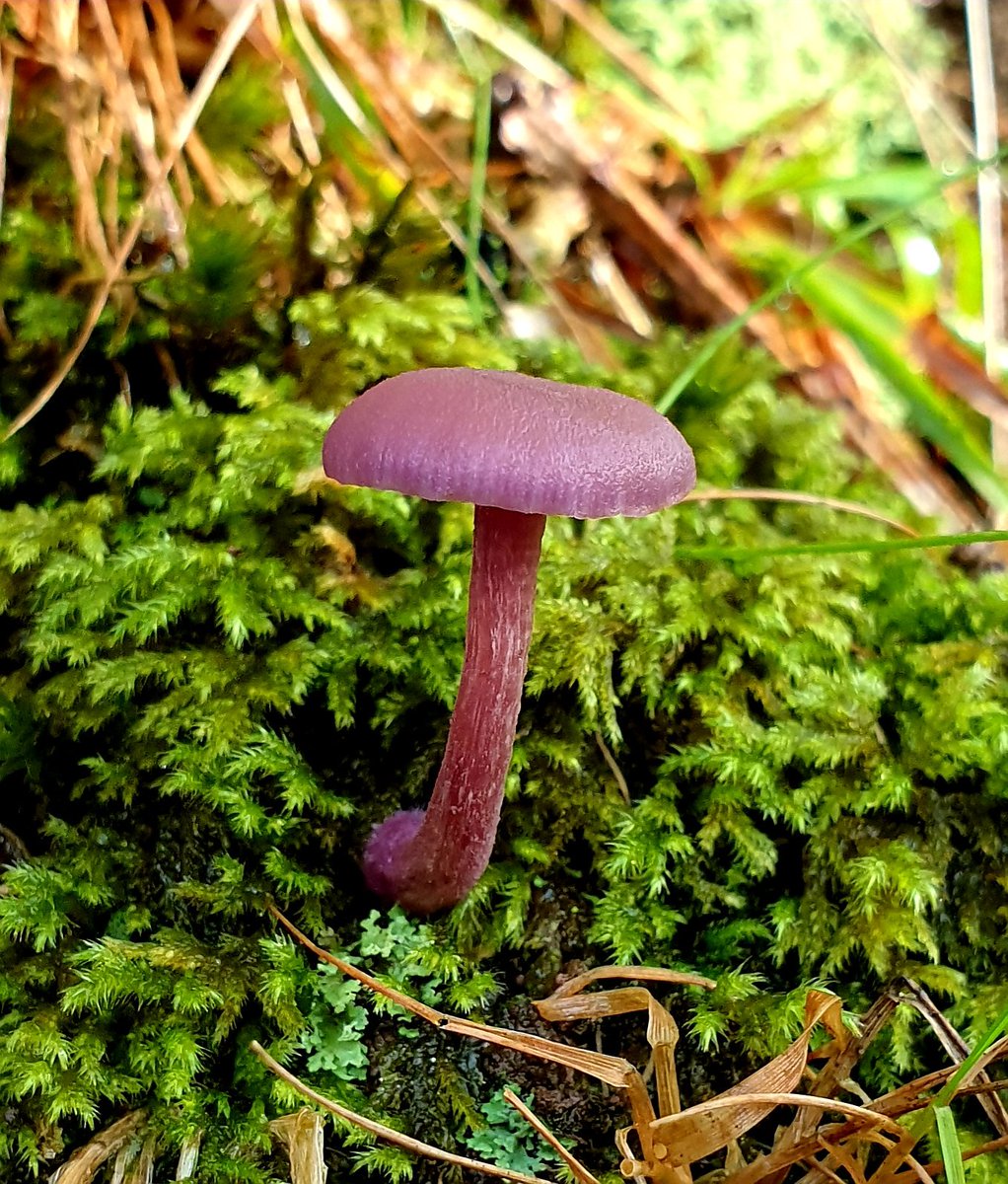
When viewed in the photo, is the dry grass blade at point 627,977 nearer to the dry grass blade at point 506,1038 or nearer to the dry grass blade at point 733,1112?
the dry grass blade at point 506,1038

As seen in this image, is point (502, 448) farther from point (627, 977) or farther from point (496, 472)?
point (627, 977)

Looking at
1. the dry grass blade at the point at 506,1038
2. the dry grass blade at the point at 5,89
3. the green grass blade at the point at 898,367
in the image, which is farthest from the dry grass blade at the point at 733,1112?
the dry grass blade at the point at 5,89

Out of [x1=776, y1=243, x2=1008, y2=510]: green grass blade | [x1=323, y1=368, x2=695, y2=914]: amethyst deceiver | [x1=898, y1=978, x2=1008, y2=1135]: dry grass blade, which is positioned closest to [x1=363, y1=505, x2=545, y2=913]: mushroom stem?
Answer: [x1=323, y1=368, x2=695, y2=914]: amethyst deceiver

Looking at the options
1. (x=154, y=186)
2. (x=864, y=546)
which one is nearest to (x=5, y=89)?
(x=154, y=186)

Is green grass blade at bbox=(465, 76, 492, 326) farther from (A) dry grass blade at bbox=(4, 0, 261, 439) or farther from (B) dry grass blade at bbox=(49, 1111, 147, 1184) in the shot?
(B) dry grass blade at bbox=(49, 1111, 147, 1184)

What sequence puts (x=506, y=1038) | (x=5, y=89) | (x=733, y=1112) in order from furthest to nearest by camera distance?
(x=5, y=89) < (x=506, y=1038) < (x=733, y=1112)

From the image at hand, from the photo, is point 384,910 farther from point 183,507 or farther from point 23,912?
point 183,507

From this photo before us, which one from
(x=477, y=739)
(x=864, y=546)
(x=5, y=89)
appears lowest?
(x=477, y=739)
